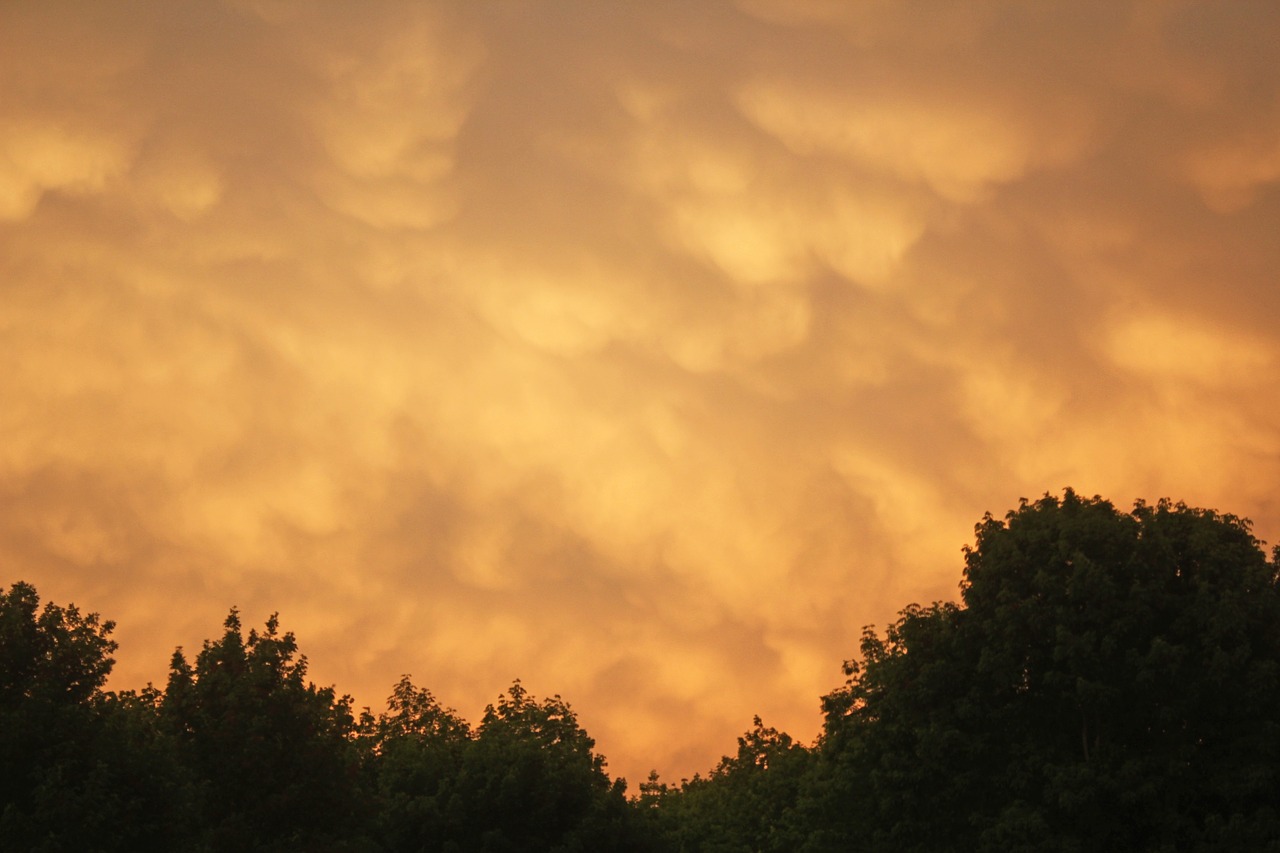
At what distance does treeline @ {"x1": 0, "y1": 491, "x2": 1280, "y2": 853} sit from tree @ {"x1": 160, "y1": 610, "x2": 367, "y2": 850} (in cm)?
8

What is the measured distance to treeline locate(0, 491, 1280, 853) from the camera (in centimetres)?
4097

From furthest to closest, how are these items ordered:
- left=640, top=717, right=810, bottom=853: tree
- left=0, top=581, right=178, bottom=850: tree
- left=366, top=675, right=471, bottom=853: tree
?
left=640, top=717, right=810, bottom=853: tree < left=366, top=675, right=471, bottom=853: tree < left=0, top=581, right=178, bottom=850: tree

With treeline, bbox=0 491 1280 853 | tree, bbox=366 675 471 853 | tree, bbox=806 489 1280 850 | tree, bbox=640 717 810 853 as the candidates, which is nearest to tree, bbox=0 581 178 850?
treeline, bbox=0 491 1280 853

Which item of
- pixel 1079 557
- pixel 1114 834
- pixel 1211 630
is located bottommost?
pixel 1114 834

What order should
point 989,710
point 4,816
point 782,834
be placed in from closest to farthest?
1. point 4,816
2. point 989,710
3. point 782,834

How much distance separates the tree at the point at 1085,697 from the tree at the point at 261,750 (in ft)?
64.7

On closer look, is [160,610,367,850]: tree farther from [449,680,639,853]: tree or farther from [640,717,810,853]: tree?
[640,717,810,853]: tree

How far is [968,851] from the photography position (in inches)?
1869

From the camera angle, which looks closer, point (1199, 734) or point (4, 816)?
point (4, 816)

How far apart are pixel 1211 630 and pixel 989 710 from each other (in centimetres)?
815

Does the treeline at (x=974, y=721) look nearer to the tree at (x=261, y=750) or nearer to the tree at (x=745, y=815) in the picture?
the tree at (x=261, y=750)

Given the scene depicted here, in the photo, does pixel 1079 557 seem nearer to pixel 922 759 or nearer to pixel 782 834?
pixel 922 759

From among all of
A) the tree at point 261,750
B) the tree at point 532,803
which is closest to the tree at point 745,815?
the tree at point 532,803

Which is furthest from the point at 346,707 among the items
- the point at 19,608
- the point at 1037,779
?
the point at 1037,779
